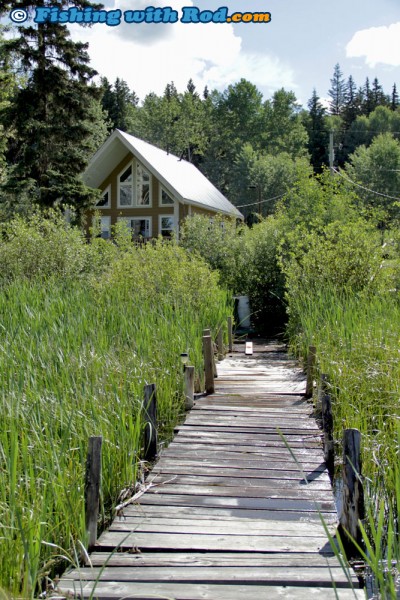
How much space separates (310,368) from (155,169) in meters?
18.5

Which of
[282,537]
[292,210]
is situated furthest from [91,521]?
[292,210]

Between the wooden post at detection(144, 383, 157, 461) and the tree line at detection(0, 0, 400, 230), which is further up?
the tree line at detection(0, 0, 400, 230)

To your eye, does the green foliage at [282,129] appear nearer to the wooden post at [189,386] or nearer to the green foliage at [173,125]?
the green foliage at [173,125]

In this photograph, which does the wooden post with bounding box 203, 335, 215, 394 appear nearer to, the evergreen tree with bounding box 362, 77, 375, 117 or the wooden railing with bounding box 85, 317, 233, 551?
the wooden railing with bounding box 85, 317, 233, 551

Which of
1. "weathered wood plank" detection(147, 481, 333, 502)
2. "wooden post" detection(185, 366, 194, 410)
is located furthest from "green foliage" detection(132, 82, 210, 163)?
"weathered wood plank" detection(147, 481, 333, 502)

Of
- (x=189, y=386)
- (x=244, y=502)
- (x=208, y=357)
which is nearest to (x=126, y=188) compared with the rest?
(x=208, y=357)

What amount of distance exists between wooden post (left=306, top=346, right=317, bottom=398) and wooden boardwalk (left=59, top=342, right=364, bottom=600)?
1.70 ft

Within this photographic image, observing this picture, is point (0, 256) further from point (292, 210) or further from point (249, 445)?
point (249, 445)

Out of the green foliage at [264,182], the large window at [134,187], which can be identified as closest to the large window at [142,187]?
the large window at [134,187]

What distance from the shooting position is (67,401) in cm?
429

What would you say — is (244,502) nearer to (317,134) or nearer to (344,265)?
(344,265)

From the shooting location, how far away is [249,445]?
515 cm

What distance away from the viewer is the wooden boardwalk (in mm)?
2938

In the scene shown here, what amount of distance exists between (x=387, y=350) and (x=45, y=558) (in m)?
3.55
